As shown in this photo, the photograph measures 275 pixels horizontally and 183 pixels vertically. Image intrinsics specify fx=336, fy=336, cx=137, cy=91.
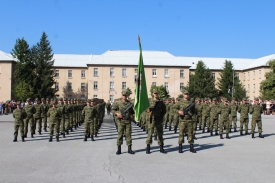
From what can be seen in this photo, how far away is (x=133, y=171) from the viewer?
8195 millimetres

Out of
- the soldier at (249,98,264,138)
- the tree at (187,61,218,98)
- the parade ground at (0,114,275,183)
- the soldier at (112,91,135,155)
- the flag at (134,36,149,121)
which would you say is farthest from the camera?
the tree at (187,61,218,98)

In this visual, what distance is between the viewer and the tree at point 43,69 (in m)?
64.1

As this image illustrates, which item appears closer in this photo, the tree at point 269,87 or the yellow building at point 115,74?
the tree at point 269,87

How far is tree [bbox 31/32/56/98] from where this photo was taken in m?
64.1

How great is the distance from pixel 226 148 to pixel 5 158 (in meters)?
7.55

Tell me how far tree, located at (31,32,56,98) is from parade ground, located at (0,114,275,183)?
52546mm

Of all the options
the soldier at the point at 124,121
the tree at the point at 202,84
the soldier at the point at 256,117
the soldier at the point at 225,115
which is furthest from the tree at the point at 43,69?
the soldier at the point at 124,121

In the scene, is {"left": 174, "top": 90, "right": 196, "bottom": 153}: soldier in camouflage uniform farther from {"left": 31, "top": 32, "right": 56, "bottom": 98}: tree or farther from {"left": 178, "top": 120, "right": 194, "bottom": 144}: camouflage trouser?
{"left": 31, "top": 32, "right": 56, "bottom": 98}: tree

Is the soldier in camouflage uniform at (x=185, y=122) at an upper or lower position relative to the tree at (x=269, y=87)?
lower

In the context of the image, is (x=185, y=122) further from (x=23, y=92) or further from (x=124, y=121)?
(x=23, y=92)

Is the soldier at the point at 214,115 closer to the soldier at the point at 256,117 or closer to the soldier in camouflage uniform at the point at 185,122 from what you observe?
the soldier at the point at 256,117

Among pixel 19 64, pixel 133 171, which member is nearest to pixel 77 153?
pixel 133 171

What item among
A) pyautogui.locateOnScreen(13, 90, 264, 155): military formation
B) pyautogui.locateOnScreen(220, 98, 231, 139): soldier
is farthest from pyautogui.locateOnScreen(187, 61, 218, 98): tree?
pyautogui.locateOnScreen(220, 98, 231, 139): soldier

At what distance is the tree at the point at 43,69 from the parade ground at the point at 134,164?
52546 mm
